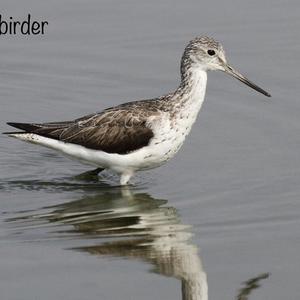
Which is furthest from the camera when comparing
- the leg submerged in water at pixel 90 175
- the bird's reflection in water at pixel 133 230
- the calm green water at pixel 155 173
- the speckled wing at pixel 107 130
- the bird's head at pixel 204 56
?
the leg submerged in water at pixel 90 175

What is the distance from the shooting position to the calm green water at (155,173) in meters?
11.5

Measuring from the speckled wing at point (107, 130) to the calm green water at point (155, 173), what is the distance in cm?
62

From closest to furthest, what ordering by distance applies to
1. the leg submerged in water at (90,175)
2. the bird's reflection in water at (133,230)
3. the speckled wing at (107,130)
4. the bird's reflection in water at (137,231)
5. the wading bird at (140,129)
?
the bird's reflection in water at (137,231), the bird's reflection in water at (133,230), the wading bird at (140,129), the speckled wing at (107,130), the leg submerged in water at (90,175)

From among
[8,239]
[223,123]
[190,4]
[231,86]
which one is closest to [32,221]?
[8,239]

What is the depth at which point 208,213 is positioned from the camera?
1359cm

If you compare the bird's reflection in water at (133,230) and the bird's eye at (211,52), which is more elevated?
the bird's eye at (211,52)

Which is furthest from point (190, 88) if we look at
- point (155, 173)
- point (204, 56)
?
point (155, 173)

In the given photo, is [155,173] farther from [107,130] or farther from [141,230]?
[141,230]

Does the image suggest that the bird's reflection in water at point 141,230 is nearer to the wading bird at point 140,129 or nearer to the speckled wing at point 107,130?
the wading bird at point 140,129

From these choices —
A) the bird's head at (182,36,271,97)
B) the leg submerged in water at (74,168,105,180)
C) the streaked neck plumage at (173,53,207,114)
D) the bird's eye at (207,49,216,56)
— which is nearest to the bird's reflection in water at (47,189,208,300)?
the leg submerged in water at (74,168,105,180)

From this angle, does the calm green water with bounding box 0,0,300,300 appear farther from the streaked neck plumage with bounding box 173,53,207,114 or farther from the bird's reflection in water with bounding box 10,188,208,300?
the streaked neck plumage with bounding box 173,53,207,114

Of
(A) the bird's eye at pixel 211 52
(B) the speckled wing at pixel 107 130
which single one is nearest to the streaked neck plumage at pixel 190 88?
(A) the bird's eye at pixel 211 52

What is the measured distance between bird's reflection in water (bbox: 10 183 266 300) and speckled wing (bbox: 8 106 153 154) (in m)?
0.65

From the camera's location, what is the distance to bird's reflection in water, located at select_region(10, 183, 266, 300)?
11703 mm
